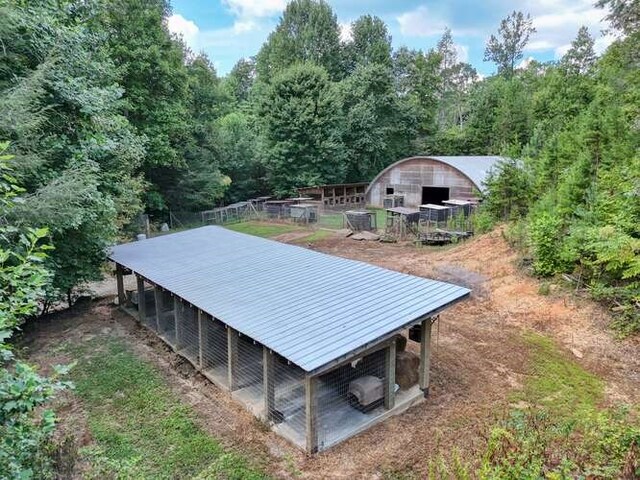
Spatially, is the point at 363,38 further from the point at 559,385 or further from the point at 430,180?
the point at 559,385

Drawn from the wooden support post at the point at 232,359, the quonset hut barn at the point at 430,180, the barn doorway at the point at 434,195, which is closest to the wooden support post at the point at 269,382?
the wooden support post at the point at 232,359

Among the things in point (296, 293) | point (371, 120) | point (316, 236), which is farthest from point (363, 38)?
point (296, 293)

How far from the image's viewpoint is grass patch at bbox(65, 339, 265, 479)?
16.2ft

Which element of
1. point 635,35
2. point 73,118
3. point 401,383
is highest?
point 635,35

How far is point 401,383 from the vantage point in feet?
21.7

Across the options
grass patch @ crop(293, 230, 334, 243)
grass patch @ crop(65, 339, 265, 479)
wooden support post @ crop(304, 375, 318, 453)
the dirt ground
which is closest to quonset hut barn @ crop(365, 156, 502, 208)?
grass patch @ crop(293, 230, 334, 243)

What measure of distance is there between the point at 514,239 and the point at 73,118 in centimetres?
1246

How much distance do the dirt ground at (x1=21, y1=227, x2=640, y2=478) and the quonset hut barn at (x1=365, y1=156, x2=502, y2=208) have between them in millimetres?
11816

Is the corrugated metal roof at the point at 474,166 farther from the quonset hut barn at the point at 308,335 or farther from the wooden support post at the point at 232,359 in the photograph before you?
the wooden support post at the point at 232,359

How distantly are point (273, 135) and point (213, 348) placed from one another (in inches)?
925

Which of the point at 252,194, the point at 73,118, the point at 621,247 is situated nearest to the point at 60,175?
the point at 73,118

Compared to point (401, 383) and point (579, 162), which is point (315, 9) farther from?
point (401, 383)

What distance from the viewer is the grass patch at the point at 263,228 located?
20.2m

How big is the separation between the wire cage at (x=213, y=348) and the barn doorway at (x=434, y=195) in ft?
69.9
